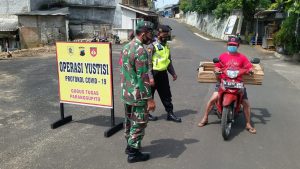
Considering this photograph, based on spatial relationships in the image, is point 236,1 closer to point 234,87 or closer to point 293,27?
point 293,27

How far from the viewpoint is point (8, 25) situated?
2741 centimetres

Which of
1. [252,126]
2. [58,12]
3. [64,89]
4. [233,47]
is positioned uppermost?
[58,12]

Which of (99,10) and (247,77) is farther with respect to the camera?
(99,10)

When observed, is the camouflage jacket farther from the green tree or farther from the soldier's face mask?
the green tree

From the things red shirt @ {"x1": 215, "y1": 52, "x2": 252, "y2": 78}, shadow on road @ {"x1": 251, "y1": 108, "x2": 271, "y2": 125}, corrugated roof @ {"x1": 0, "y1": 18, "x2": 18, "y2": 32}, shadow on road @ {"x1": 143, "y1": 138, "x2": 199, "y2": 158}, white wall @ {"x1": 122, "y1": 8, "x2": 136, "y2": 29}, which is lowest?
shadow on road @ {"x1": 143, "y1": 138, "x2": 199, "y2": 158}

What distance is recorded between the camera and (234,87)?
5.48 metres

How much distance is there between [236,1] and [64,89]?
2287 centimetres

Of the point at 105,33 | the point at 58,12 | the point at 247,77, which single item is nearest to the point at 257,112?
the point at 247,77

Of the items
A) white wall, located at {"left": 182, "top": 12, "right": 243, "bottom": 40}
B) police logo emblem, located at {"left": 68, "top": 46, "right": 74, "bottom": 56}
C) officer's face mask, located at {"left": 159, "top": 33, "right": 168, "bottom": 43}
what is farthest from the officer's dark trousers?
white wall, located at {"left": 182, "top": 12, "right": 243, "bottom": 40}

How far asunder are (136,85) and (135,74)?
0.49 feet

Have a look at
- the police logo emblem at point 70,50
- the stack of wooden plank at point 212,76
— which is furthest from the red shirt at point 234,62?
the police logo emblem at point 70,50

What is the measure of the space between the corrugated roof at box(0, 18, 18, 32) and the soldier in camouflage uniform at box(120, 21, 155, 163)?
25392 mm

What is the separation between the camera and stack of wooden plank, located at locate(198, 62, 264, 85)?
5.81 meters

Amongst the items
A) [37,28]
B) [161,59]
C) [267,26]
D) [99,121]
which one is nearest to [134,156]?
[99,121]
